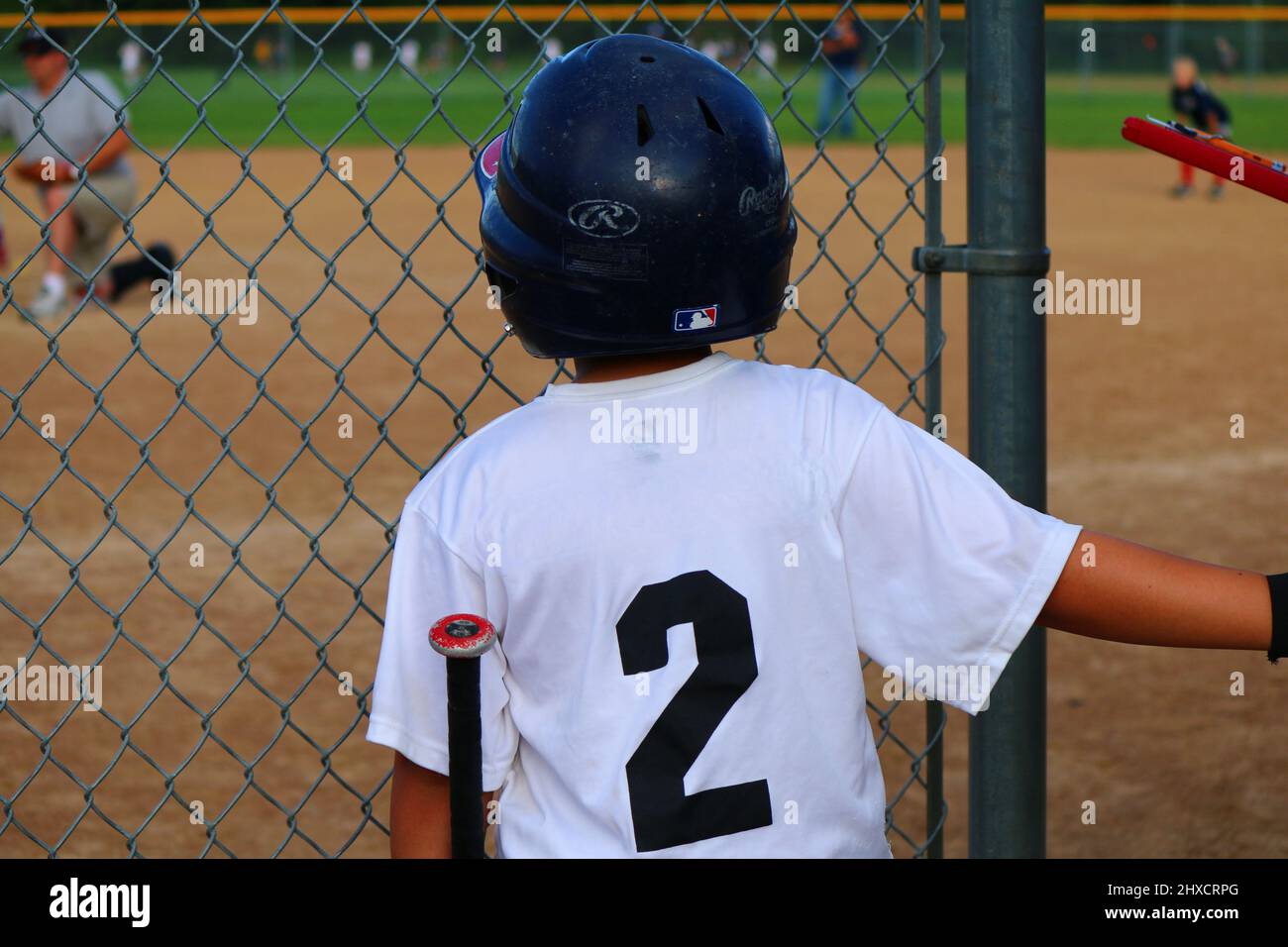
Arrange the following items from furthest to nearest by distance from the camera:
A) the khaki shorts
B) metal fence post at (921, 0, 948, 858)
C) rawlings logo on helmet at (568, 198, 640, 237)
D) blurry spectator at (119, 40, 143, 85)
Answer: blurry spectator at (119, 40, 143, 85) → the khaki shorts → metal fence post at (921, 0, 948, 858) → rawlings logo on helmet at (568, 198, 640, 237)

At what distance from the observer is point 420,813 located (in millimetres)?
1696

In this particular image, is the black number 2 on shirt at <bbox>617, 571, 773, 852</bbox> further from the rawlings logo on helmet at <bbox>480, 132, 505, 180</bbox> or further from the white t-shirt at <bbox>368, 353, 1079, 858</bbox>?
the rawlings logo on helmet at <bbox>480, 132, 505, 180</bbox>

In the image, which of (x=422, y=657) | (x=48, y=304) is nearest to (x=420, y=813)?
(x=422, y=657)

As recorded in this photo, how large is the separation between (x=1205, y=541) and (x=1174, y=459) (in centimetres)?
117

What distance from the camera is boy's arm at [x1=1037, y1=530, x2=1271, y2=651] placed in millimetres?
1614

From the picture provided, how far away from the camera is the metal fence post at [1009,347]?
2.22 m

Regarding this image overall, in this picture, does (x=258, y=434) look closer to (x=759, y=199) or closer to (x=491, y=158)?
(x=491, y=158)

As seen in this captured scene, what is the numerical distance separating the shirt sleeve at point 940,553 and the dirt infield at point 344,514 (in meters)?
1.04

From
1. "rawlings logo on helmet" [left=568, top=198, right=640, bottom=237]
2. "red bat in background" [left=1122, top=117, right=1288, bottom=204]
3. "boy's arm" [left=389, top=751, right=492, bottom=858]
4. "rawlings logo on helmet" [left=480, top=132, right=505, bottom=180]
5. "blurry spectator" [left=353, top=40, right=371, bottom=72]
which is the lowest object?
"boy's arm" [left=389, top=751, right=492, bottom=858]

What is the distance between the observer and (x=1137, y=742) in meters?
4.00

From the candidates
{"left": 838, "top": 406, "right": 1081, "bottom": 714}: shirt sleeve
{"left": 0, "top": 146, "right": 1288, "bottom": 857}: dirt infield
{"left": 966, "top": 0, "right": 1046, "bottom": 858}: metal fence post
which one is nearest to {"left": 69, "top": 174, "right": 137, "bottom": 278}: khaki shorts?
{"left": 0, "top": 146, "right": 1288, "bottom": 857}: dirt infield

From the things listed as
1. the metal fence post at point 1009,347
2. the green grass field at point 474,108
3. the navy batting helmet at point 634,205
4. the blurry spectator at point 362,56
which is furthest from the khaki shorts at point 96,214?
the blurry spectator at point 362,56

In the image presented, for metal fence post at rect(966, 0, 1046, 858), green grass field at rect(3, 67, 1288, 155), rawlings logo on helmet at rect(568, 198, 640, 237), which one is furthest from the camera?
green grass field at rect(3, 67, 1288, 155)
